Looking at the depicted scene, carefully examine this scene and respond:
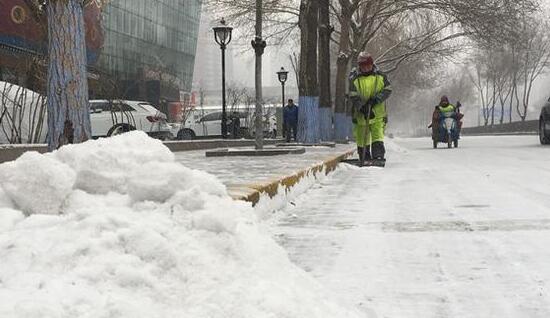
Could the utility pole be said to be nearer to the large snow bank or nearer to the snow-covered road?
the snow-covered road

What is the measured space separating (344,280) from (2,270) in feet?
5.38

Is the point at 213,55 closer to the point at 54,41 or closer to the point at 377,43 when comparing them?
the point at 377,43

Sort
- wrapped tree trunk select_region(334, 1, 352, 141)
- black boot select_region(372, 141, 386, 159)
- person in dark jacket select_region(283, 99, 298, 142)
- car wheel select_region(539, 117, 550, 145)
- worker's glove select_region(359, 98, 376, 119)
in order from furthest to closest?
wrapped tree trunk select_region(334, 1, 352, 141) → person in dark jacket select_region(283, 99, 298, 142) → car wheel select_region(539, 117, 550, 145) → black boot select_region(372, 141, 386, 159) → worker's glove select_region(359, 98, 376, 119)

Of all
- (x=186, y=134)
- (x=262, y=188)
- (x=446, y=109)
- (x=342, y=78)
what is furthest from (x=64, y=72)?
(x=342, y=78)

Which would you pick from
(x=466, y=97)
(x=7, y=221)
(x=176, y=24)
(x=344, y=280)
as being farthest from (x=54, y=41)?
(x=466, y=97)

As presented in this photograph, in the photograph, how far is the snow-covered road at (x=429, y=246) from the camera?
289 cm

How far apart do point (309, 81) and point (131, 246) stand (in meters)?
13.1

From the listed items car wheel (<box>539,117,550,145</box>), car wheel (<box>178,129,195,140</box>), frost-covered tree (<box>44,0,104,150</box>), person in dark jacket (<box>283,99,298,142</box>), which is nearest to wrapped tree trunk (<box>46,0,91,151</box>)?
frost-covered tree (<box>44,0,104,150</box>)

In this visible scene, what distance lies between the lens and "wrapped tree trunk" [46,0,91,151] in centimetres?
536

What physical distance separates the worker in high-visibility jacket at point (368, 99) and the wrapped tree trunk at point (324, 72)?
8.23m

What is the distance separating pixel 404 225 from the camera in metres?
4.76

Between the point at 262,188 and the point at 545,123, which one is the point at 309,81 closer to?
the point at 545,123

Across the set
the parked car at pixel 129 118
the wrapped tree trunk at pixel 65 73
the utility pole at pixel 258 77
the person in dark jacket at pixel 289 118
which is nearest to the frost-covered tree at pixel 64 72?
the wrapped tree trunk at pixel 65 73

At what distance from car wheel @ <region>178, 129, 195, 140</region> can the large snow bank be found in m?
20.1
